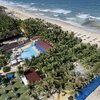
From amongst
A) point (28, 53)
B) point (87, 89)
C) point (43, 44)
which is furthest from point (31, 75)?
point (43, 44)

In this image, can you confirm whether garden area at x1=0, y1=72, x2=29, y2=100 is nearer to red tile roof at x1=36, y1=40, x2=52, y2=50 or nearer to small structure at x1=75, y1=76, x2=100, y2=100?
small structure at x1=75, y1=76, x2=100, y2=100

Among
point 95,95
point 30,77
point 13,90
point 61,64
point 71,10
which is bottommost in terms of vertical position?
point 13,90

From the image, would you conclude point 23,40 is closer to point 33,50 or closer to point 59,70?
point 33,50

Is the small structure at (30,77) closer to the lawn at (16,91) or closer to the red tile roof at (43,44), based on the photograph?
the lawn at (16,91)

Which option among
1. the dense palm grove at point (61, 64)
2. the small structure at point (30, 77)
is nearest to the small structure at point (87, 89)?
the dense palm grove at point (61, 64)

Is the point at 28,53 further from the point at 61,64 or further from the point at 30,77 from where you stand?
the point at 30,77

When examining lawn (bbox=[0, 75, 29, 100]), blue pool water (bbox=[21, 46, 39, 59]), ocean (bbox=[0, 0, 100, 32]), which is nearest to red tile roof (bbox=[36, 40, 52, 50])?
blue pool water (bbox=[21, 46, 39, 59])
